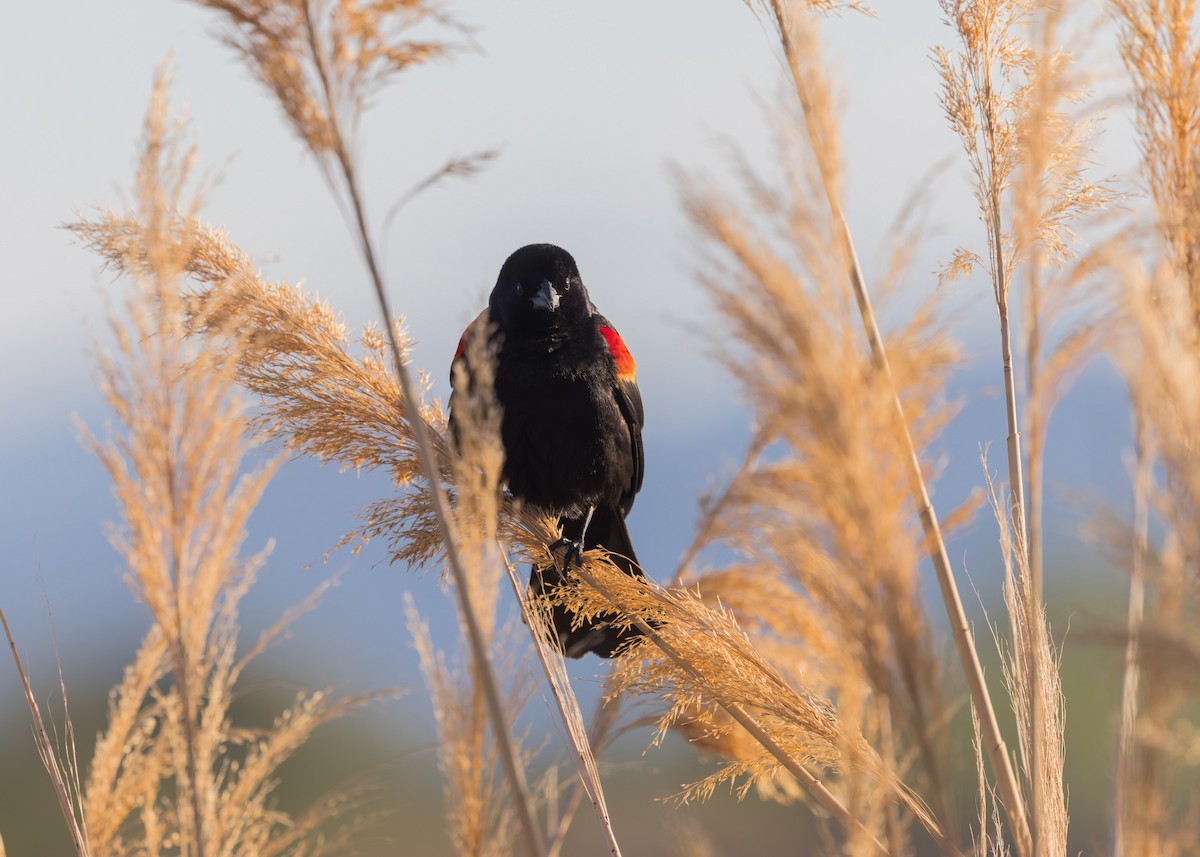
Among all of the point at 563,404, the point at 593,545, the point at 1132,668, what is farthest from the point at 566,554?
the point at 1132,668

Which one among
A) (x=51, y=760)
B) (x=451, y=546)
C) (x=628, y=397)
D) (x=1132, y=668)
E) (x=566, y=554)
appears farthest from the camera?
(x=628, y=397)

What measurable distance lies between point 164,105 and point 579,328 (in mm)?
2129

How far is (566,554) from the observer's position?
3.03 metres

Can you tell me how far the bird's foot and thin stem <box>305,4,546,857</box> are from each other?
1016mm

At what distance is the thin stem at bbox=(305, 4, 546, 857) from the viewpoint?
119 cm

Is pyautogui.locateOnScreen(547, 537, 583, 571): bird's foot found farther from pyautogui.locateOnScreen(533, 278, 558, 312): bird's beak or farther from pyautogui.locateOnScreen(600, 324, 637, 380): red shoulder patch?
pyautogui.locateOnScreen(533, 278, 558, 312): bird's beak

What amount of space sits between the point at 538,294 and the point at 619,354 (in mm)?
413

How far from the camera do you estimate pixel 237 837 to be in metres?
1.66

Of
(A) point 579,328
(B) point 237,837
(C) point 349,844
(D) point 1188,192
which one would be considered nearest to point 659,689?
(C) point 349,844

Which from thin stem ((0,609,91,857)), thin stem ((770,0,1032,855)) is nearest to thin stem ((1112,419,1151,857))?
thin stem ((770,0,1032,855))

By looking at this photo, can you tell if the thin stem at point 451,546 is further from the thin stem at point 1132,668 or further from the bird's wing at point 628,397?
the bird's wing at point 628,397

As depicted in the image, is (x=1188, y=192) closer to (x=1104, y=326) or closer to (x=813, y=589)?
(x=1104, y=326)

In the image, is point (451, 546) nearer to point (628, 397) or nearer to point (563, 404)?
point (563, 404)

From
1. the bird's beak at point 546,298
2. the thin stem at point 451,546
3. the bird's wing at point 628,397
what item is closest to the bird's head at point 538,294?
the bird's beak at point 546,298
